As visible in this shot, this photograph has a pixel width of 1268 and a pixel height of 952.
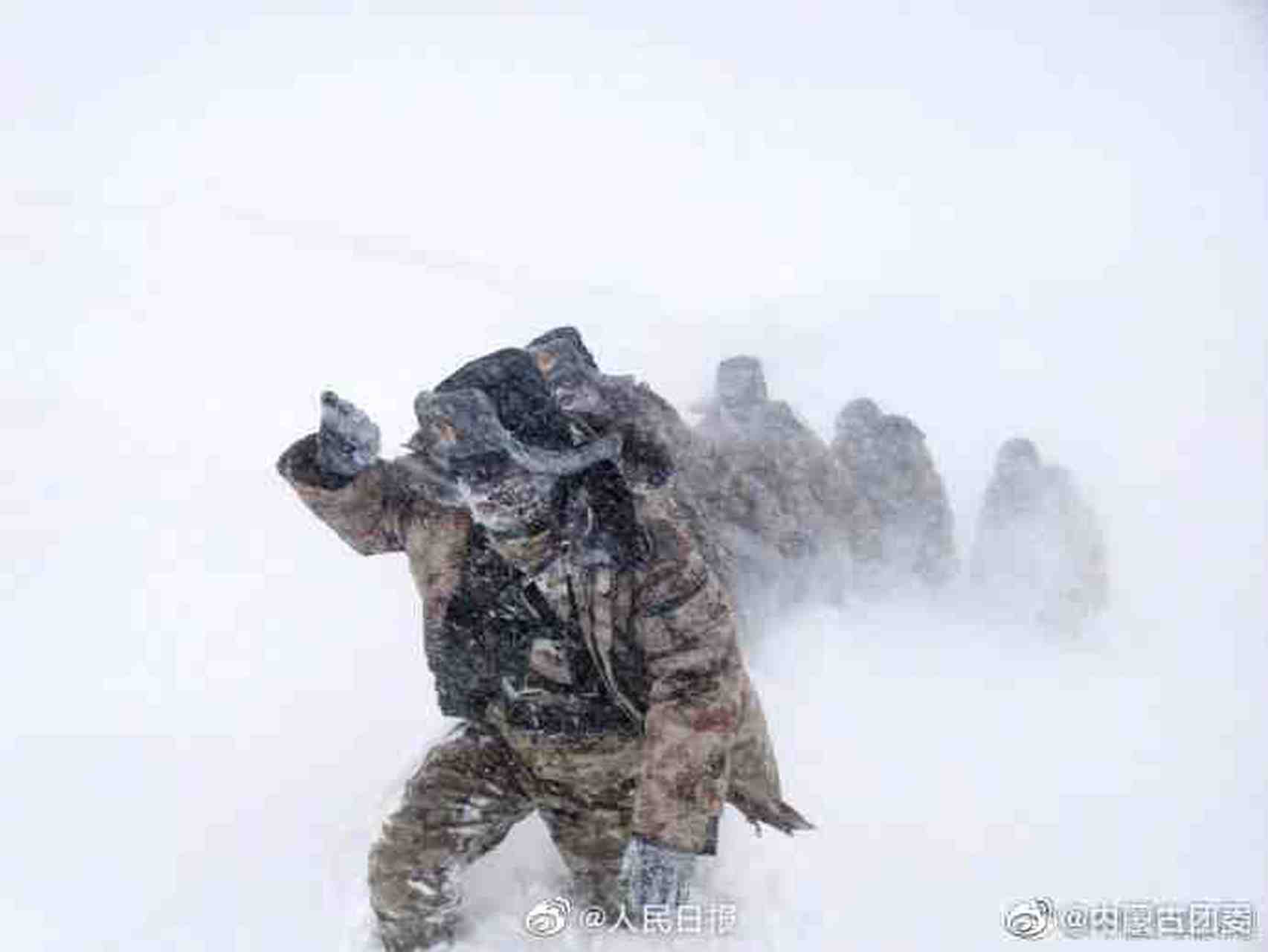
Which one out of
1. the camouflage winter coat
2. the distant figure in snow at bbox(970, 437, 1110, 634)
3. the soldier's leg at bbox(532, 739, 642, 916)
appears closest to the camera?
the camouflage winter coat

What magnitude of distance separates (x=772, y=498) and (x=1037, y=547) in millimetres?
2697

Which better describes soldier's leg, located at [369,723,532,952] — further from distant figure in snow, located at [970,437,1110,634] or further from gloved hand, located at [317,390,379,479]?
A: distant figure in snow, located at [970,437,1110,634]

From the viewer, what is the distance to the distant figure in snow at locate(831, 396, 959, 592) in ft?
26.1

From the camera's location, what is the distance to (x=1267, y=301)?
17.2 m

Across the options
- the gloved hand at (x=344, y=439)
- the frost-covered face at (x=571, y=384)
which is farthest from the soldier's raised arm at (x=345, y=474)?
the frost-covered face at (x=571, y=384)

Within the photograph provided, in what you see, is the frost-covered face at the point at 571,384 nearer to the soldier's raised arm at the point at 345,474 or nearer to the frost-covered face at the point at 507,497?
the frost-covered face at the point at 507,497

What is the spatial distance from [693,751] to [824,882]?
4.56 ft

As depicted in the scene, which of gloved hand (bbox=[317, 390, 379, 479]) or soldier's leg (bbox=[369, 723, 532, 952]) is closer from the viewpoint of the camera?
gloved hand (bbox=[317, 390, 379, 479])

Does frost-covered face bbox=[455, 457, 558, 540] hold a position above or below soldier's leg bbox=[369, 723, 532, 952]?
above

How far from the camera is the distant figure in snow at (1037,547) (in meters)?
7.84

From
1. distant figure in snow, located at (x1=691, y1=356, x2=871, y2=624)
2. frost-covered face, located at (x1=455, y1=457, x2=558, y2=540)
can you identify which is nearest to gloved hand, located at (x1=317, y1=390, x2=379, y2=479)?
frost-covered face, located at (x1=455, y1=457, x2=558, y2=540)

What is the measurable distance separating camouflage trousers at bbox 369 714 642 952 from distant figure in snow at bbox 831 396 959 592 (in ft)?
16.1

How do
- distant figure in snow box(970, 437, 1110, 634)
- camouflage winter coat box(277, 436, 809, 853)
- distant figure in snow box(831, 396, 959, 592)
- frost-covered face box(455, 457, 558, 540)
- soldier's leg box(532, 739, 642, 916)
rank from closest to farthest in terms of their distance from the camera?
frost-covered face box(455, 457, 558, 540) < camouflage winter coat box(277, 436, 809, 853) < soldier's leg box(532, 739, 642, 916) < distant figure in snow box(970, 437, 1110, 634) < distant figure in snow box(831, 396, 959, 592)

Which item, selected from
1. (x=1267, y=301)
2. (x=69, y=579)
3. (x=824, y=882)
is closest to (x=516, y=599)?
(x=824, y=882)
